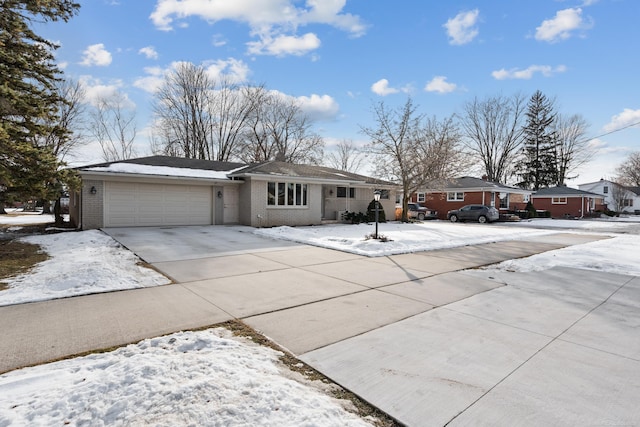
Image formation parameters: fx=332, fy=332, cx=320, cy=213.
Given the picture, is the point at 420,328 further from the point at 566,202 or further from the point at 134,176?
the point at 566,202

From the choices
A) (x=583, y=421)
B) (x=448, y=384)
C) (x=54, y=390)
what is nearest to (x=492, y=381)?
(x=448, y=384)

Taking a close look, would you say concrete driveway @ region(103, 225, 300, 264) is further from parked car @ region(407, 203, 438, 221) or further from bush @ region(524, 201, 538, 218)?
bush @ region(524, 201, 538, 218)

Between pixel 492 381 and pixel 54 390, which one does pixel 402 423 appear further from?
pixel 54 390

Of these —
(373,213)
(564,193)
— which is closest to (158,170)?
(373,213)

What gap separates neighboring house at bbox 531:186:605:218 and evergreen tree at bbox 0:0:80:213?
44151 millimetres

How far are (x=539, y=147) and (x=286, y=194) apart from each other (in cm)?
4693

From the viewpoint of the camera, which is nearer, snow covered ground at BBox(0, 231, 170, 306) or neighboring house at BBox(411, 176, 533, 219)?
snow covered ground at BBox(0, 231, 170, 306)

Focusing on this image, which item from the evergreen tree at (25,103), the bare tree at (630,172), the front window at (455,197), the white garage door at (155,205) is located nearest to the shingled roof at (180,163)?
the white garage door at (155,205)

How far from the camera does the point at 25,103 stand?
30.4 ft

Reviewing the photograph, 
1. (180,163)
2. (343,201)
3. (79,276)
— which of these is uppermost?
(180,163)

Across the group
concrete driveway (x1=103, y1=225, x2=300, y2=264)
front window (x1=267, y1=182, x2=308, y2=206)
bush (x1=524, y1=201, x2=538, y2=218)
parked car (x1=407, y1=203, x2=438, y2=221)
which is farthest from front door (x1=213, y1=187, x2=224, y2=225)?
bush (x1=524, y1=201, x2=538, y2=218)

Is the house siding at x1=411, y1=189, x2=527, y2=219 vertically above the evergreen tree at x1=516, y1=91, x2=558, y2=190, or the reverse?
the evergreen tree at x1=516, y1=91, x2=558, y2=190

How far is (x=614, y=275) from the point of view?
7.56m

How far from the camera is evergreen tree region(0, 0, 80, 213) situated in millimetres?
8920
